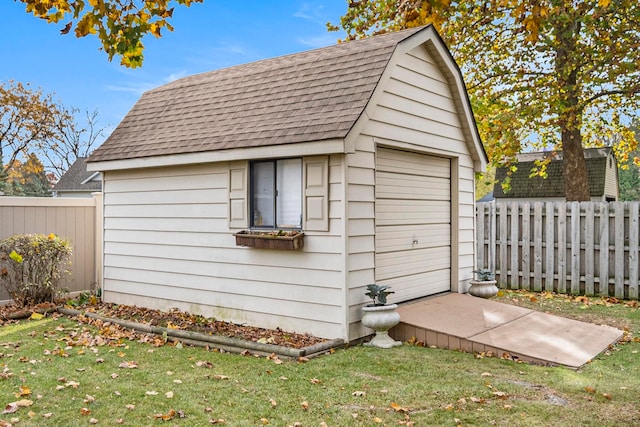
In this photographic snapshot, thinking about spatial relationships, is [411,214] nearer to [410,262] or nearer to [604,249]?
[410,262]

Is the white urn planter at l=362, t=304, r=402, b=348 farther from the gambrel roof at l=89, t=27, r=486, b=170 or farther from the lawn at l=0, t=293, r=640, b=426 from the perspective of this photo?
the gambrel roof at l=89, t=27, r=486, b=170

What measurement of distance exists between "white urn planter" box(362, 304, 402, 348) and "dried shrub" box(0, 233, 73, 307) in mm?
5938

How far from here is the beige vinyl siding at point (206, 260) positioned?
6867 mm

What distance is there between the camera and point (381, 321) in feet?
21.7

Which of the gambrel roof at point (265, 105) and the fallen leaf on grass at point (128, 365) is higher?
the gambrel roof at point (265, 105)

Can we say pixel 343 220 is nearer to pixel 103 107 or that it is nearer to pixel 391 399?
pixel 391 399

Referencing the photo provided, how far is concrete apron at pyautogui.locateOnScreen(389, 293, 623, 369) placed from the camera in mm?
6301

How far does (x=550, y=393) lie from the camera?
4.95 meters

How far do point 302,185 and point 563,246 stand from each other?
6.70 m

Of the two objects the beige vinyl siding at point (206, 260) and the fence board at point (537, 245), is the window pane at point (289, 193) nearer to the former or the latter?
the beige vinyl siding at point (206, 260)

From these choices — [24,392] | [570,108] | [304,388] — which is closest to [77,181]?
[570,108]

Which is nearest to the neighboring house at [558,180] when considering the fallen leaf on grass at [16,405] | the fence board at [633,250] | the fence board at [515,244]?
the fence board at [515,244]

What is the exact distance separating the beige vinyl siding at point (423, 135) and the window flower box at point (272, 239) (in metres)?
0.72

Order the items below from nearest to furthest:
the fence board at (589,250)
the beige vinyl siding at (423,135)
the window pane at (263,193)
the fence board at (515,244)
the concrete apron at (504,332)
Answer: the concrete apron at (504,332)
the beige vinyl siding at (423,135)
the window pane at (263,193)
the fence board at (589,250)
the fence board at (515,244)
